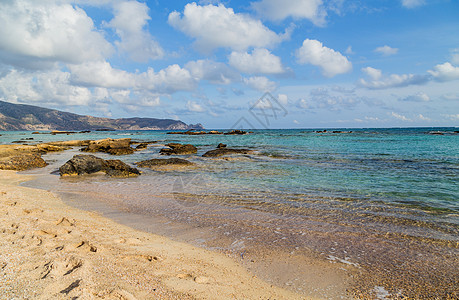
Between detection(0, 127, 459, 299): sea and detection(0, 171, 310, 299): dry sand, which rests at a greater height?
detection(0, 171, 310, 299): dry sand

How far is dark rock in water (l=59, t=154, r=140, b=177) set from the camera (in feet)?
46.6

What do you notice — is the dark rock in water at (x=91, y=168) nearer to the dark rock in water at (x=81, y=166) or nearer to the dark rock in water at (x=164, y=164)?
the dark rock in water at (x=81, y=166)

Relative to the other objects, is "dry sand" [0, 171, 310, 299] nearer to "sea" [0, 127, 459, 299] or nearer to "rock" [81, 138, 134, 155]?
"sea" [0, 127, 459, 299]

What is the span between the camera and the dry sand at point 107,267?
3.25 metres

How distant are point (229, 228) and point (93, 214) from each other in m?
4.30

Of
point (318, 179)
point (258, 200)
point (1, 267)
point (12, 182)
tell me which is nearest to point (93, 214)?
point (1, 267)

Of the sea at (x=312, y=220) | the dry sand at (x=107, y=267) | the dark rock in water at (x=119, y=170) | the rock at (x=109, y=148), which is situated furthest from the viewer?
the rock at (x=109, y=148)

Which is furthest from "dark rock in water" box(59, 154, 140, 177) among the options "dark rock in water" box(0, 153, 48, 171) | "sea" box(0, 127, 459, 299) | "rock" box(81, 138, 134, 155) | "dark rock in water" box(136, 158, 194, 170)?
"rock" box(81, 138, 134, 155)

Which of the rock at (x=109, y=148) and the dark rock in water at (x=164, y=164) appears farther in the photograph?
the rock at (x=109, y=148)

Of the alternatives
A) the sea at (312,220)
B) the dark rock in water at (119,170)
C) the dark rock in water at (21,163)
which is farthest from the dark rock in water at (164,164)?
the dark rock in water at (21,163)

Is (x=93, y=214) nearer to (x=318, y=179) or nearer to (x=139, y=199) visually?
(x=139, y=199)

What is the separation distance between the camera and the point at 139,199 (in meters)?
9.18

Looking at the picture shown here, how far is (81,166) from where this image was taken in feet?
47.5

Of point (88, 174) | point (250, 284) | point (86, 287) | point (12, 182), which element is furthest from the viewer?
point (88, 174)
